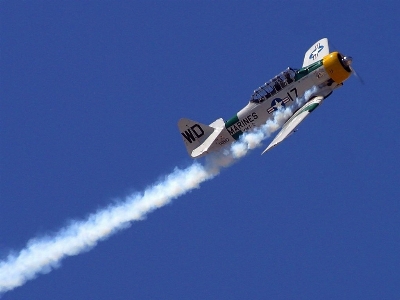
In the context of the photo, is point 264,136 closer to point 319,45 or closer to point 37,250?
point 319,45

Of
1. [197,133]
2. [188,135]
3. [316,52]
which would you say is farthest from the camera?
[316,52]

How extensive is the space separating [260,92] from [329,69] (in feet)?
10.4

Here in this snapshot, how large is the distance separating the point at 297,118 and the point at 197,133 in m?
5.26

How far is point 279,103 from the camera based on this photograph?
234 feet

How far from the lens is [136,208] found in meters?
73.7

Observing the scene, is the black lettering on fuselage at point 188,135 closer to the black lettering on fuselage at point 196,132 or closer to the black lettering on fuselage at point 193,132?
the black lettering on fuselage at point 193,132

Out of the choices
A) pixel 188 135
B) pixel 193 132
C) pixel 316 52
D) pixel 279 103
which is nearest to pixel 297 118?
pixel 279 103

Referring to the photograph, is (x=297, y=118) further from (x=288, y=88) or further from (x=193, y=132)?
(x=193, y=132)

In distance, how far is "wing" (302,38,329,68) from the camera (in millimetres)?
73312

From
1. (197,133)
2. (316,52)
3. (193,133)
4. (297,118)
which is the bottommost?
(297,118)

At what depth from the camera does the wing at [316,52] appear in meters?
73.3

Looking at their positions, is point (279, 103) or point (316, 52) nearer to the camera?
point (279, 103)

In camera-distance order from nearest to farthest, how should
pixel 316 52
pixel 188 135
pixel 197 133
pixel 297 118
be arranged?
pixel 297 118, pixel 197 133, pixel 188 135, pixel 316 52

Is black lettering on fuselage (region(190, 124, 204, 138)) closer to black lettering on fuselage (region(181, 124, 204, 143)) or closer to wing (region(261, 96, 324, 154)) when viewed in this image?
black lettering on fuselage (region(181, 124, 204, 143))
